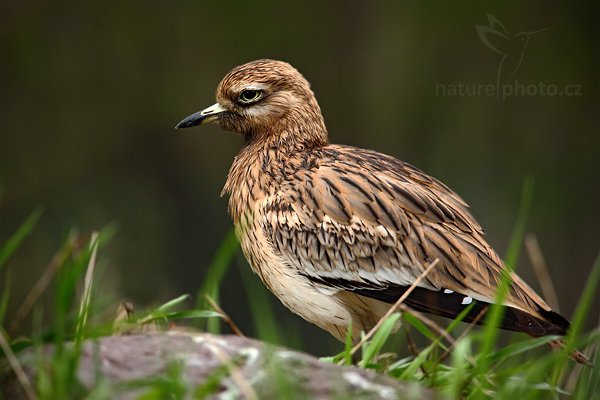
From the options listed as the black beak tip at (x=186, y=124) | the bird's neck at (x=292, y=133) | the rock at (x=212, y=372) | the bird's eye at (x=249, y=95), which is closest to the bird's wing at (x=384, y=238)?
the bird's neck at (x=292, y=133)

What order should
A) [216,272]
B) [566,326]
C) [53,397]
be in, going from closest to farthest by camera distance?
[53,397], [216,272], [566,326]

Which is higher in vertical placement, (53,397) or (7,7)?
(7,7)

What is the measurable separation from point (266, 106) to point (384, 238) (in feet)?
3.65

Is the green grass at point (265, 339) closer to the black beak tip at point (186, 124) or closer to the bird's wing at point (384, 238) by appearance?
the bird's wing at point (384, 238)

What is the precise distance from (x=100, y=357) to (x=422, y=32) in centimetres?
882

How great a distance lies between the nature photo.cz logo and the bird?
590 centimetres

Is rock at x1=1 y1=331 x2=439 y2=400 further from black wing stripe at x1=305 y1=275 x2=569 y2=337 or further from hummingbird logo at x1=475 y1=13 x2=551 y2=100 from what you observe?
hummingbird logo at x1=475 y1=13 x2=551 y2=100

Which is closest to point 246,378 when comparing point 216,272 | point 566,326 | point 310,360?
point 310,360

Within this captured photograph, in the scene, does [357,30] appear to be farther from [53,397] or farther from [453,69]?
[53,397]

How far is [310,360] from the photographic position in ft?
11.8

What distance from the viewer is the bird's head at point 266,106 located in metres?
5.68

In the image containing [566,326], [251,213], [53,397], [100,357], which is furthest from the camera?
[251,213]

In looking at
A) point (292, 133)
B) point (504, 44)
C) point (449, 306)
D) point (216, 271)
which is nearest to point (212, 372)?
point (216, 271)

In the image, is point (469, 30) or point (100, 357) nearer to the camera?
point (100, 357)
